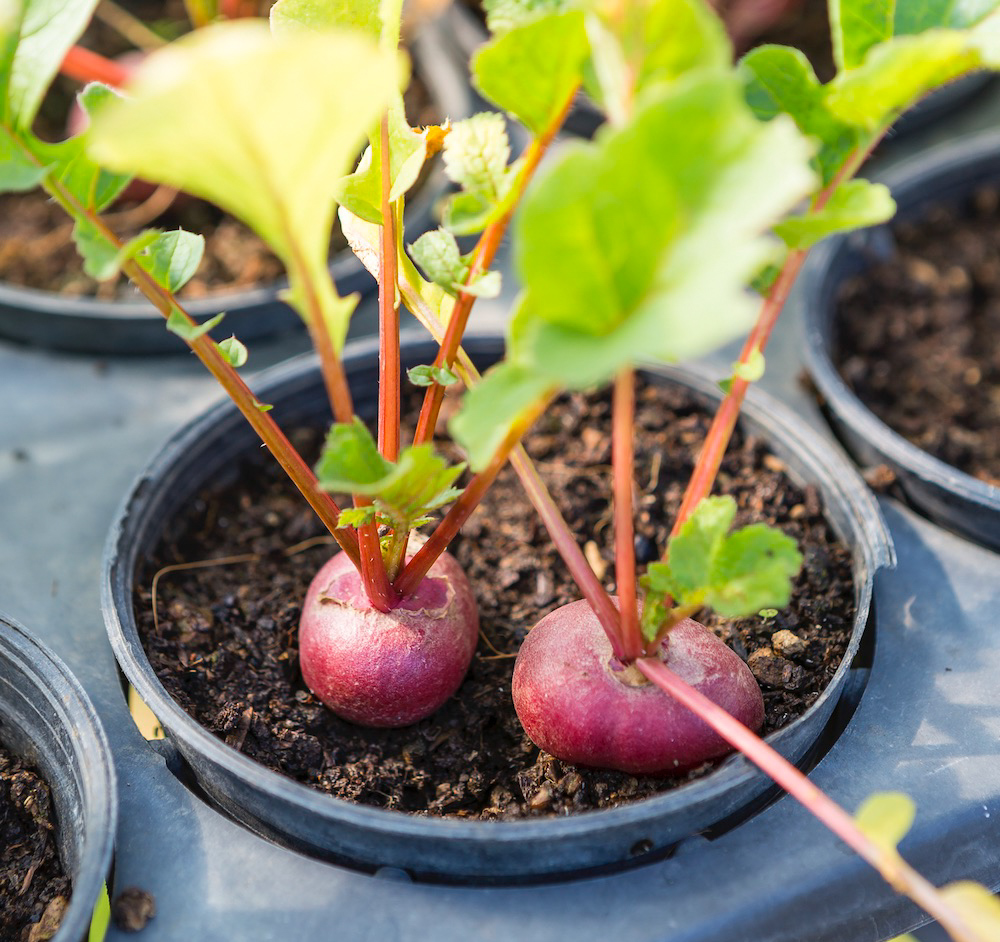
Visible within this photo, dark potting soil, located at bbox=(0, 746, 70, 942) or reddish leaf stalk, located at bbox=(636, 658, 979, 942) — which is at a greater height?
reddish leaf stalk, located at bbox=(636, 658, 979, 942)

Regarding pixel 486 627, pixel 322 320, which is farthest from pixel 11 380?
pixel 322 320

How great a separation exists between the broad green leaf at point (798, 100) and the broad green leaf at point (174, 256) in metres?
0.44

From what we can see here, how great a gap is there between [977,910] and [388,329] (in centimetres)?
59

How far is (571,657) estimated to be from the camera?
0.84 metres

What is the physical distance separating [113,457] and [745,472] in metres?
0.77

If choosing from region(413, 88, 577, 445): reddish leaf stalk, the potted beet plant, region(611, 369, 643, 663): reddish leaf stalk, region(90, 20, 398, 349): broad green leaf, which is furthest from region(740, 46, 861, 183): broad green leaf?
region(90, 20, 398, 349): broad green leaf

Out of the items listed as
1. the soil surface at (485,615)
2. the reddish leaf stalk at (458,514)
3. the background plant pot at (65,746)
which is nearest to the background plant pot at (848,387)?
the soil surface at (485,615)

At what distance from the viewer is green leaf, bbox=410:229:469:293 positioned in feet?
2.46

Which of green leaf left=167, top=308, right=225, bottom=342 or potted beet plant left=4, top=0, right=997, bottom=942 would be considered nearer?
potted beet plant left=4, top=0, right=997, bottom=942

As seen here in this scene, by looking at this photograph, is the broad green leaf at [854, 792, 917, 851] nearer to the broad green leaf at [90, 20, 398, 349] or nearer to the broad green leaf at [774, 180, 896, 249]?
the broad green leaf at [774, 180, 896, 249]

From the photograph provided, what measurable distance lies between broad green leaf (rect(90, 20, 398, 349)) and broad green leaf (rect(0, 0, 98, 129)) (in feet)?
0.64

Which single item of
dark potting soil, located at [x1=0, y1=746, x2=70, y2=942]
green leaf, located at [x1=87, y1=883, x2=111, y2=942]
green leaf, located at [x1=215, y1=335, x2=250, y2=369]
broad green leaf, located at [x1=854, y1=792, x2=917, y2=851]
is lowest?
dark potting soil, located at [x1=0, y1=746, x2=70, y2=942]

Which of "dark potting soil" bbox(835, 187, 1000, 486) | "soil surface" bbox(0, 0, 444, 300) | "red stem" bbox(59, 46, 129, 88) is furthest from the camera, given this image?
"soil surface" bbox(0, 0, 444, 300)

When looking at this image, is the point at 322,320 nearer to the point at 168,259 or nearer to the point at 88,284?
the point at 168,259
